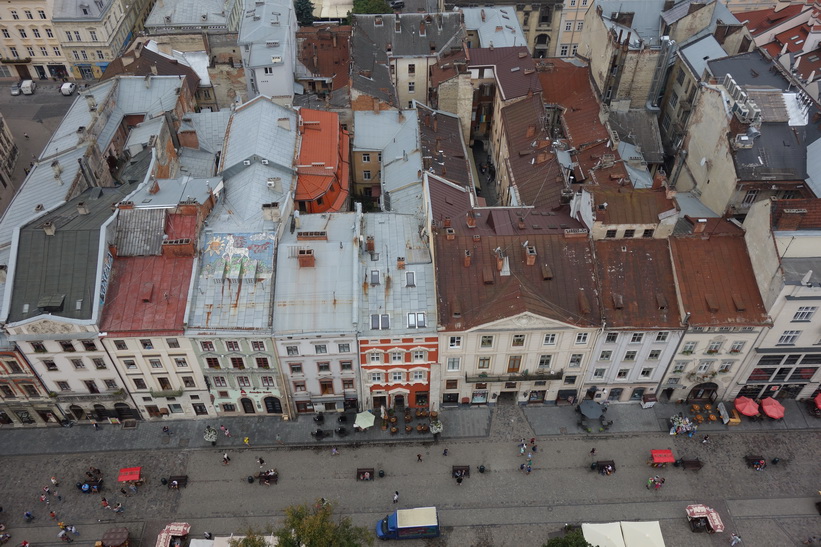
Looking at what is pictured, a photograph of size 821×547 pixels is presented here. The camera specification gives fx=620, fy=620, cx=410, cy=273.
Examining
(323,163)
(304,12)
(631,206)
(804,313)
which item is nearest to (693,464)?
(804,313)

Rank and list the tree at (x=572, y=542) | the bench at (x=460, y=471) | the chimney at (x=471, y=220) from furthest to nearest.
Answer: the chimney at (x=471, y=220) < the bench at (x=460, y=471) < the tree at (x=572, y=542)

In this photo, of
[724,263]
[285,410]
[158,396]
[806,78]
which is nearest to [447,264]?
[285,410]

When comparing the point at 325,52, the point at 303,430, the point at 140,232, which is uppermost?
the point at 140,232

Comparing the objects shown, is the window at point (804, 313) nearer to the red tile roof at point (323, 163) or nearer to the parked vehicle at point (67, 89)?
the red tile roof at point (323, 163)

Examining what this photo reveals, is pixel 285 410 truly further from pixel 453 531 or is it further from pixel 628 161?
pixel 628 161

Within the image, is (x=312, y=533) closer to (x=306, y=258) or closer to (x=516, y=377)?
(x=306, y=258)

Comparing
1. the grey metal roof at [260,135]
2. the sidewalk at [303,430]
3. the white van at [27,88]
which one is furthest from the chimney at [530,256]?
the white van at [27,88]
